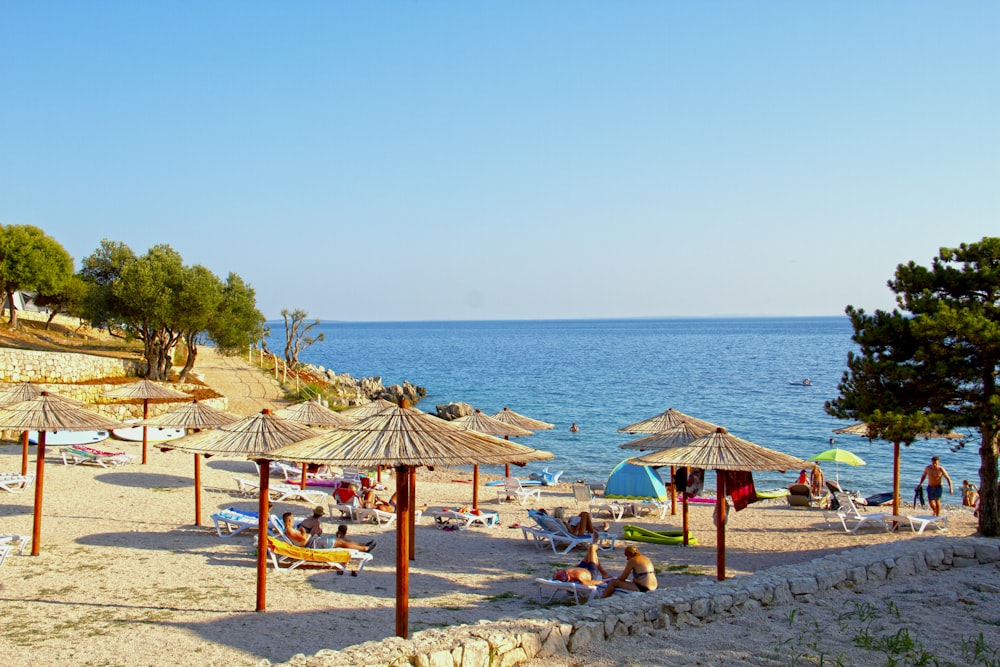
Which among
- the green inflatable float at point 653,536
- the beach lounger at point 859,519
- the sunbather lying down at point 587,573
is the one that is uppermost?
the sunbather lying down at point 587,573

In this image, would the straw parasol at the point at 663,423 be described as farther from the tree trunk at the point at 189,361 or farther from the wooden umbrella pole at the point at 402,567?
the tree trunk at the point at 189,361

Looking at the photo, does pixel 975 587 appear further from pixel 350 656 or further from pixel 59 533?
pixel 59 533

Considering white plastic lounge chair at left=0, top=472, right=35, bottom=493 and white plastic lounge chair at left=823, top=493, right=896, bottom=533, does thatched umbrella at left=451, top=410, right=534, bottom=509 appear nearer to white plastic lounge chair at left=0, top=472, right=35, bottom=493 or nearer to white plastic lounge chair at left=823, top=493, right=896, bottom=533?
white plastic lounge chair at left=823, top=493, right=896, bottom=533

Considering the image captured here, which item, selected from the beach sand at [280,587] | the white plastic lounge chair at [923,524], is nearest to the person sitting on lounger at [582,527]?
the beach sand at [280,587]

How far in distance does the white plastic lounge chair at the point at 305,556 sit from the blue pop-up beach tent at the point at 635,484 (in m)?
10.8

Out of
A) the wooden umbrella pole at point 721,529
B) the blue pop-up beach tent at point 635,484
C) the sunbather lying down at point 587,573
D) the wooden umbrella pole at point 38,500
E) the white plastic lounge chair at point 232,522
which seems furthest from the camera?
the blue pop-up beach tent at point 635,484

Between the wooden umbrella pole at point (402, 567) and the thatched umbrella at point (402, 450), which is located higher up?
the thatched umbrella at point (402, 450)

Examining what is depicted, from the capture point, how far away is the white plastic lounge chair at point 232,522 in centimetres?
1363

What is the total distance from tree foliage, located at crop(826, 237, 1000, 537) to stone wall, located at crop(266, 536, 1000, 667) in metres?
1.86

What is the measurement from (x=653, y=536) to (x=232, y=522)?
7970 mm

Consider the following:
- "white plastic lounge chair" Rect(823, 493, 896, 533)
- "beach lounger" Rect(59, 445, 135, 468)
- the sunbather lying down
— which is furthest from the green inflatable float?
"beach lounger" Rect(59, 445, 135, 468)

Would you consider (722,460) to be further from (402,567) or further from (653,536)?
(402,567)

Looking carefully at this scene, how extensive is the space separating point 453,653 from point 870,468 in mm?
27783

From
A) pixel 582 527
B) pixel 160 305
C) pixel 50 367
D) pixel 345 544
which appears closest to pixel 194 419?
pixel 345 544
